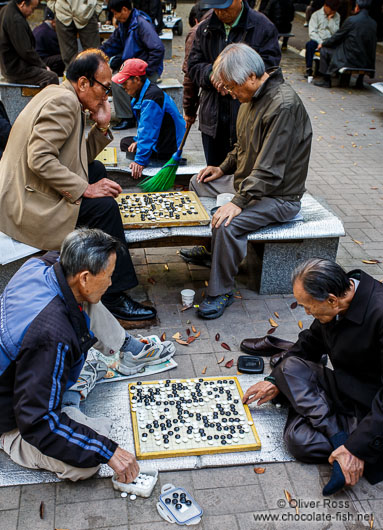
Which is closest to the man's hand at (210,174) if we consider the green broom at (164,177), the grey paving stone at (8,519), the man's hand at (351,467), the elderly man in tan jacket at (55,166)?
the green broom at (164,177)

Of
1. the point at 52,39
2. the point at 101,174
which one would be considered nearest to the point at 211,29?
the point at 101,174

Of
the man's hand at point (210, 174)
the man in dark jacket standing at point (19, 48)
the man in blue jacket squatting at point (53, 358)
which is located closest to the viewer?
A: the man in blue jacket squatting at point (53, 358)

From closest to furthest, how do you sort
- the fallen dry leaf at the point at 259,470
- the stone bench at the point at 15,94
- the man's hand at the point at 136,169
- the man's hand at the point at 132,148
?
the fallen dry leaf at the point at 259,470 < the man's hand at the point at 136,169 < the man's hand at the point at 132,148 < the stone bench at the point at 15,94

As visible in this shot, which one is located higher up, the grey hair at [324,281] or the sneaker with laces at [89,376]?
the grey hair at [324,281]

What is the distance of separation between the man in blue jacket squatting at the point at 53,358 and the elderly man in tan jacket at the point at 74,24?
7.47 metres

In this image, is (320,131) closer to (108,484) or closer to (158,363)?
(158,363)

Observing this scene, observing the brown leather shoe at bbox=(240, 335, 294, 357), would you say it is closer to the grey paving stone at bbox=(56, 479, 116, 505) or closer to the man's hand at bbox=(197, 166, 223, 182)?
the grey paving stone at bbox=(56, 479, 116, 505)

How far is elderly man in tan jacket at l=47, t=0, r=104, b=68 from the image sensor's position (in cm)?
927

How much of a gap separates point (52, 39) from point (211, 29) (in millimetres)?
5657

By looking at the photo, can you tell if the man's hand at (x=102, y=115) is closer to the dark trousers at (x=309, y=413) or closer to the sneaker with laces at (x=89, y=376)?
the sneaker with laces at (x=89, y=376)

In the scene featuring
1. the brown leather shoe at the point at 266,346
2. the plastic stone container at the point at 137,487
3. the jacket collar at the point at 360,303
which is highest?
the jacket collar at the point at 360,303

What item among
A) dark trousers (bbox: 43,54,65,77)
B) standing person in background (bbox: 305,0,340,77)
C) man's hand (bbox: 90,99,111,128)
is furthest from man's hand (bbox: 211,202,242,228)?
standing person in background (bbox: 305,0,340,77)

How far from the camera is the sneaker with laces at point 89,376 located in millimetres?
3434

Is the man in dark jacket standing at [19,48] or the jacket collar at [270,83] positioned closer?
the jacket collar at [270,83]
